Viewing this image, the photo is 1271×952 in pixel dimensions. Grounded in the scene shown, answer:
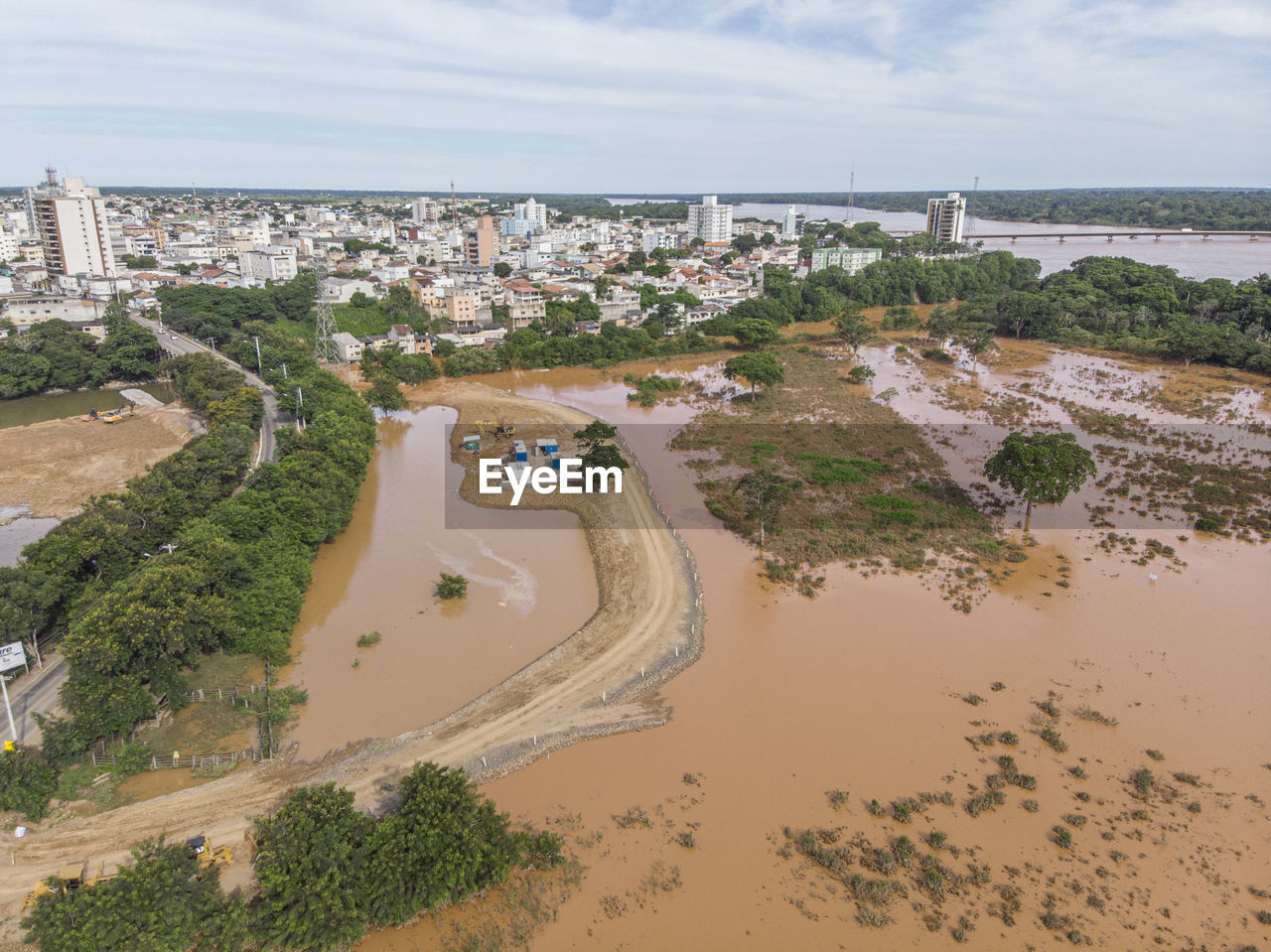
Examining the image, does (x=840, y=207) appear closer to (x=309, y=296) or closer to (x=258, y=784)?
(x=309, y=296)

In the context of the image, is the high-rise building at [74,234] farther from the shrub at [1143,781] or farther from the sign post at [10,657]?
the shrub at [1143,781]

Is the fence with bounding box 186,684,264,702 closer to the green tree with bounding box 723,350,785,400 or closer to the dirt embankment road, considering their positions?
the dirt embankment road

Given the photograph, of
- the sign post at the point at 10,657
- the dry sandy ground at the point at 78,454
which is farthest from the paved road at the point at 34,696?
the dry sandy ground at the point at 78,454

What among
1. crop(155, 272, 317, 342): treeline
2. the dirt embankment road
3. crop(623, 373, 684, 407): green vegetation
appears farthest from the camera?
crop(155, 272, 317, 342): treeline

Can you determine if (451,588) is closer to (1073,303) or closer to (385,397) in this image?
(385,397)

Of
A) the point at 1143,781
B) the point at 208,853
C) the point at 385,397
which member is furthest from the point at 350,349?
the point at 1143,781

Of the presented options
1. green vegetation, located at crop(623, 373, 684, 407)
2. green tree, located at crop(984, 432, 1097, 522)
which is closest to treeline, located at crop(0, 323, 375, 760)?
green vegetation, located at crop(623, 373, 684, 407)
